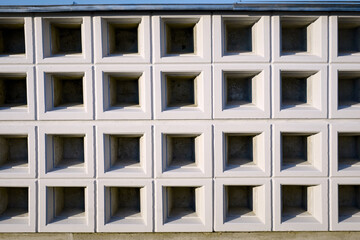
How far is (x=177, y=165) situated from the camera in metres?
2.88

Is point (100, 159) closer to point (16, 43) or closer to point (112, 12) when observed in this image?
point (112, 12)

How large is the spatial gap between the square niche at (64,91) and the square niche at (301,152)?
254 centimetres

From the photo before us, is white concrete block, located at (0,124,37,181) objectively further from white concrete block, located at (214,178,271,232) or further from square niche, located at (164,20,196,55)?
white concrete block, located at (214,178,271,232)

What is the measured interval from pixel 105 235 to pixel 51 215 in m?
0.68

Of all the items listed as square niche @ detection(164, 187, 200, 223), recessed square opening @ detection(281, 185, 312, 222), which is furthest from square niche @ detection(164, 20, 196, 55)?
recessed square opening @ detection(281, 185, 312, 222)

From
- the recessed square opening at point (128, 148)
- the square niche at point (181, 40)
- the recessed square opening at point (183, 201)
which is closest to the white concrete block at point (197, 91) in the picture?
the square niche at point (181, 40)

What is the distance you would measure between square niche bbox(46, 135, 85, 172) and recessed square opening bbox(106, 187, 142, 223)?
54 cm

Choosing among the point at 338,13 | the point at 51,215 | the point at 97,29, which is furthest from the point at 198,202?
the point at 338,13

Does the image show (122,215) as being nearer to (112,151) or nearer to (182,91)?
(112,151)

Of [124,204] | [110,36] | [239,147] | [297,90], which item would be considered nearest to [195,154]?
[239,147]

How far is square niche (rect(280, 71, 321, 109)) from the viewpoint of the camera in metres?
2.79

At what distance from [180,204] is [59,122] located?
1764mm

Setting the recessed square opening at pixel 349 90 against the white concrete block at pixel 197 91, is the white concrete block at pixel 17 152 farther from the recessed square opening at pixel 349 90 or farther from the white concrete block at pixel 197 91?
the recessed square opening at pixel 349 90

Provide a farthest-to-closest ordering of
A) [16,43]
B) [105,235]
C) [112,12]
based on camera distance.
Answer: [16,43] → [105,235] → [112,12]
